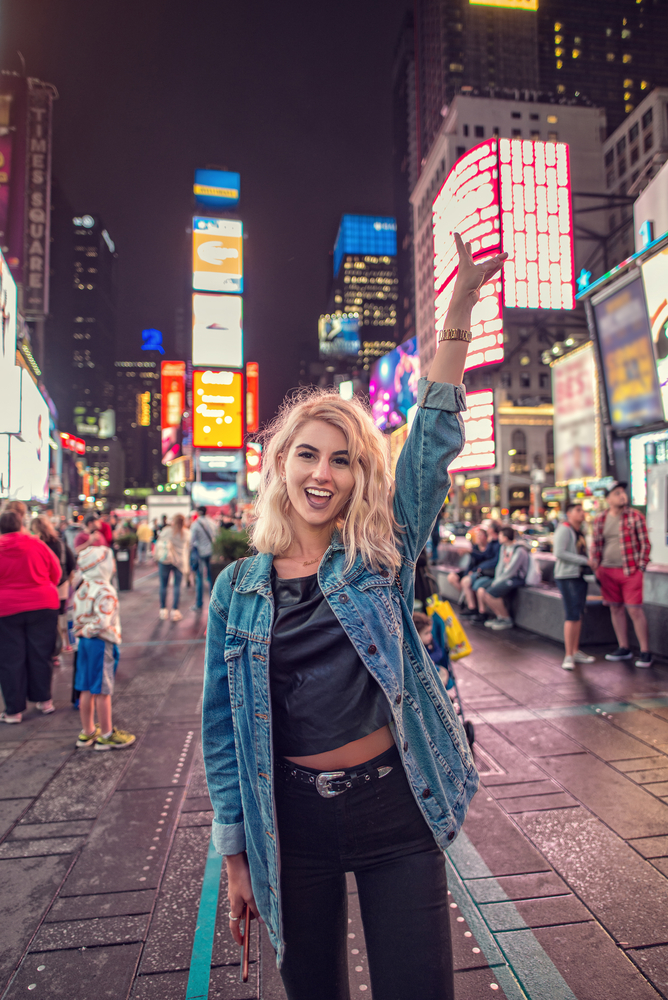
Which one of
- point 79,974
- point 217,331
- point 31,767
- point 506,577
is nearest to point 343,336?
point 217,331

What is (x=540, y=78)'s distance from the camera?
10081cm

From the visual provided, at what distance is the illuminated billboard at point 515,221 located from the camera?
659 centimetres

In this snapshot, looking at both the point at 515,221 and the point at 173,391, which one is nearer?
the point at 515,221

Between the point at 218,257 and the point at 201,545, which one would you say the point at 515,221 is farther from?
the point at 218,257

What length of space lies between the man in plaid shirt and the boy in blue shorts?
231 inches

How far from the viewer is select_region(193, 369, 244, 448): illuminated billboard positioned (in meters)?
27.4

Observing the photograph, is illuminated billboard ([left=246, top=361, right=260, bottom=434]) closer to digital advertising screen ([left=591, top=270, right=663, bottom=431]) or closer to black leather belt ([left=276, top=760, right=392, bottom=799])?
digital advertising screen ([left=591, top=270, right=663, bottom=431])

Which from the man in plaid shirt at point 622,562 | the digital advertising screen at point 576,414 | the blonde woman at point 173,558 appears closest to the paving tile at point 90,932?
the man in plaid shirt at point 622,562

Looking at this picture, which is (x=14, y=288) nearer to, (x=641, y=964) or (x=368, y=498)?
(x=368, y=498)

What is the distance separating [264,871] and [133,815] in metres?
2.78

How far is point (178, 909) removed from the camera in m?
2.74

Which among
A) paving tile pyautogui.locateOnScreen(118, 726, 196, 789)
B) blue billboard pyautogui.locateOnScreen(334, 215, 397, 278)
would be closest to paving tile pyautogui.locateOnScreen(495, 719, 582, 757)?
paving tile pyautogui.locateOnScreen(118, 726, 196, 789)

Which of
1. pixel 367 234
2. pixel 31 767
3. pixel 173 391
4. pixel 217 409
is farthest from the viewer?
pixel 367 234

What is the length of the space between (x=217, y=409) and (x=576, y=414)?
18.0 meters
